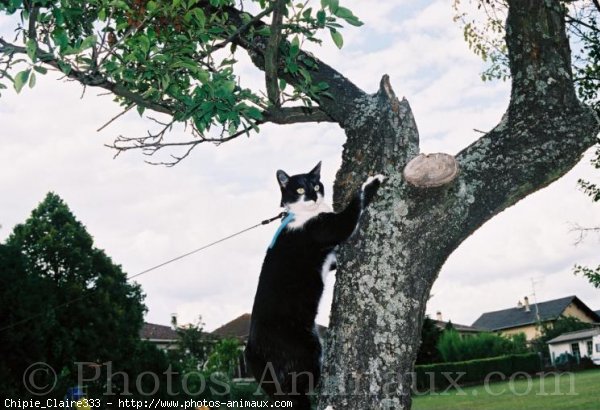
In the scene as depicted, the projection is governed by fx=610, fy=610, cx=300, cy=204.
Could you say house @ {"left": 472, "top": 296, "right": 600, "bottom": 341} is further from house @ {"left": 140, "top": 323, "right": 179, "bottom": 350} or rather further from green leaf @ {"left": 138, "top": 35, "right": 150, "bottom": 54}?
green leaf @ {"left": 138, "top": 35, "right": 150, "bottom": 54}

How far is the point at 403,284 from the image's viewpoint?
3758 mm

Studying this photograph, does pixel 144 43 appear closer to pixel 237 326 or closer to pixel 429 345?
pixel 429 345

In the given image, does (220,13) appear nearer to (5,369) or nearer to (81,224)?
(5,369)

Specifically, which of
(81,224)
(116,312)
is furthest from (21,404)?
(81,224)

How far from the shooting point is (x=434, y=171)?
12.5ft

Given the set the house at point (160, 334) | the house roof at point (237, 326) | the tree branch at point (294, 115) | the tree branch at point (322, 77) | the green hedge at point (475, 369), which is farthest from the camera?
the house roof at point (237, 326)

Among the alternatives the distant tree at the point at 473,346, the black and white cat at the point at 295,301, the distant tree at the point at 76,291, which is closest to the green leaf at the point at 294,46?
the black and white cat at the point at 295,301

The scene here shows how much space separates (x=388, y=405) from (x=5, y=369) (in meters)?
14.5

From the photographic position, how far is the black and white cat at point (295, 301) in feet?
14.2

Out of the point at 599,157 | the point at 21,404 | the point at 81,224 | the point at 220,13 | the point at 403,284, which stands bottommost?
the point at 21,404

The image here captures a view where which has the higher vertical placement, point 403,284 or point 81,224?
point 81,224

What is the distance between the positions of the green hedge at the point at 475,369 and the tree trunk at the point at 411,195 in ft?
98.4

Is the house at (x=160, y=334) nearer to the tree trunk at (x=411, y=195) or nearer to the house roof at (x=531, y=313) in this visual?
the tree trunk at (x=411, y=195)

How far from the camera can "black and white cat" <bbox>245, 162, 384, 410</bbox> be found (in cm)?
432
